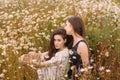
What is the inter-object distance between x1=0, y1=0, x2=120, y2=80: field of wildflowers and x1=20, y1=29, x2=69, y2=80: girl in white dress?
14 cm

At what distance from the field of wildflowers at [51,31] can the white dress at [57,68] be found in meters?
0.14

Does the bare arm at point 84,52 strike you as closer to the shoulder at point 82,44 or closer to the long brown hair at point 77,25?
the shoulder at point 82,44

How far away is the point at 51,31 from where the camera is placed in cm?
532

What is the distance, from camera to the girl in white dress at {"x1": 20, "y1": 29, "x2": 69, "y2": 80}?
3873mm

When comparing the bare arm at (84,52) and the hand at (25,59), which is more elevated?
the hand at (25,59)

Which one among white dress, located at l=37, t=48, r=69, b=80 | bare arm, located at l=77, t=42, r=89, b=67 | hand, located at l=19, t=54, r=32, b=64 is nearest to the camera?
white dress, located at l=37, t=48, r=69, b=80

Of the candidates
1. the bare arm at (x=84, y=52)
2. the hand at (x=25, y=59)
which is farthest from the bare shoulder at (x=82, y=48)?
the hand at (x=25, y=59)

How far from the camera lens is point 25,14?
249 inches

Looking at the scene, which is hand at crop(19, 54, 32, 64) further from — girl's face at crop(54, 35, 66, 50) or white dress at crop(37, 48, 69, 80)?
girl's face at crop(54, 35, 66, 50)

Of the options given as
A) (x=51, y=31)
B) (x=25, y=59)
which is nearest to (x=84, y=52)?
(x=25, y=59)

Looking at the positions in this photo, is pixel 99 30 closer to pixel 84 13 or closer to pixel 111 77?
pixel 84 13

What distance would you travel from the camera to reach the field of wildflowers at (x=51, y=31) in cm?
403

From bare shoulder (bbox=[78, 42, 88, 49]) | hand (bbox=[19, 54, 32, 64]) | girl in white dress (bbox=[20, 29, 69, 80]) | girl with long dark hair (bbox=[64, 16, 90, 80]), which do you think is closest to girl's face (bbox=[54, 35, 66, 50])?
girl in white dress (bbox=[20, 29, 69, 80])

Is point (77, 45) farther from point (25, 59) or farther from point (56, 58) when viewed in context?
point (25, 59)
